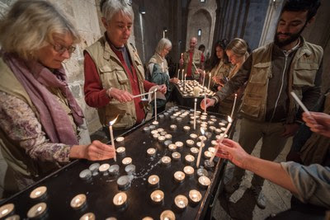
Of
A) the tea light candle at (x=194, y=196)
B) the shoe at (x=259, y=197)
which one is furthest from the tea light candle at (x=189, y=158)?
the shoe at (x=259, y=197)

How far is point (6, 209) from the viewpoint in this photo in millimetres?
583

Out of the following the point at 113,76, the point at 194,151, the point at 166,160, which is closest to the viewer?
the point at 166,160

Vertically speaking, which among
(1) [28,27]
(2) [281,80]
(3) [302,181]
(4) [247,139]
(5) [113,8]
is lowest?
(4) [247,139]

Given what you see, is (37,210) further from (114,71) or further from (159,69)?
(159,69)

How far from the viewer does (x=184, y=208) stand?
0.64 meters

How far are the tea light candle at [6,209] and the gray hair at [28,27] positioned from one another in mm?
826

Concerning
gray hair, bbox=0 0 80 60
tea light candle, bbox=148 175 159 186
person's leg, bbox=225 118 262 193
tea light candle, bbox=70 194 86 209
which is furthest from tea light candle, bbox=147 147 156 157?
person's leg, bbox=225 118 262 193

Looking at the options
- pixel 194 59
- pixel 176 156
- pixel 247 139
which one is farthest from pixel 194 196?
pixel 194 59

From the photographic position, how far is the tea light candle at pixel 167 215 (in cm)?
60

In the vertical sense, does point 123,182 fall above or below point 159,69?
below

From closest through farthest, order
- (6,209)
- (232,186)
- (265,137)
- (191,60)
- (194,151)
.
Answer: (6,209), (194,151), (265,137), (232,186), (191,60)

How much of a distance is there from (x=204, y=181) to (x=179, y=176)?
148 mm

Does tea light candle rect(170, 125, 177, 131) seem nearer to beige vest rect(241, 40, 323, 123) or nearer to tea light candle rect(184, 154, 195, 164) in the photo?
tea light candle rect(184, 154, 195, 164)

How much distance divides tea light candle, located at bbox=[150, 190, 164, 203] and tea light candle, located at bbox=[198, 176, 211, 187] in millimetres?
234
